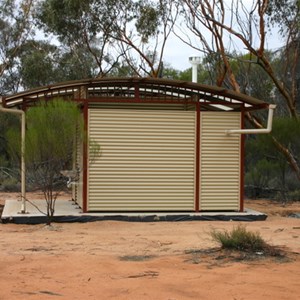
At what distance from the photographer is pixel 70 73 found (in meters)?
32.9

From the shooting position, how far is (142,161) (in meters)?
15.4

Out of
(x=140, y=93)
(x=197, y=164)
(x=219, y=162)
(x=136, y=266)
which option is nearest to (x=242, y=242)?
(x=136, y=266)

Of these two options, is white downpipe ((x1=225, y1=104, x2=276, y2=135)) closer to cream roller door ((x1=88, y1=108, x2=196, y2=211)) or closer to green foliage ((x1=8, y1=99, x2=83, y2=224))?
cream roller door ((x1=88, y1=108, x2=196, y2=211))

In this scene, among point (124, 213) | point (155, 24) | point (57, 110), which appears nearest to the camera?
point (57, 110)

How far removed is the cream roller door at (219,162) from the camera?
1572cm

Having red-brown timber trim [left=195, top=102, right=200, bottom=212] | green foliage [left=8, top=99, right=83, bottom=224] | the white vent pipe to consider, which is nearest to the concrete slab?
red-brown timber trim [left=195, top=102, right=200, bottom=212]

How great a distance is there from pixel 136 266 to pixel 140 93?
824 cm

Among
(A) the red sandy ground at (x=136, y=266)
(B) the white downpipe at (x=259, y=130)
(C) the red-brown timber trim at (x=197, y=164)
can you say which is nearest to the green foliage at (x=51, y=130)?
(A) the red sandy ground at (x=136, y=266)

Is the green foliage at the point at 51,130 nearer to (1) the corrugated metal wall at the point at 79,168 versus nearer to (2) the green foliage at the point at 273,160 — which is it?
(1) the corrugated metal wall at the point at 79,168

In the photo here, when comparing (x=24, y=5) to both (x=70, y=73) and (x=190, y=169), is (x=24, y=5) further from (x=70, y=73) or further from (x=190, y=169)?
(x=190, y=169)

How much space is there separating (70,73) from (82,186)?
60.4 feet

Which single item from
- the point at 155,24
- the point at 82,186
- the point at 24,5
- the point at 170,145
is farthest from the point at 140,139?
the point at 24,5

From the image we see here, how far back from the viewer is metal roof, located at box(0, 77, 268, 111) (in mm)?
15094

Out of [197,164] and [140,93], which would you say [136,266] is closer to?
[197,164]
